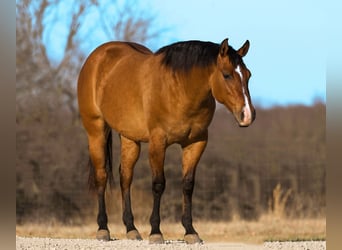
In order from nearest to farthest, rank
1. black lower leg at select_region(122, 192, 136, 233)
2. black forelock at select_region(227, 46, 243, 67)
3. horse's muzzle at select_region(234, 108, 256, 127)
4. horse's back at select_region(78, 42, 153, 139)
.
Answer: horse's muzzle at select_region(234, 108, 256, 127), black forelock at select_region(227, 46, 243, 67), horse's back at select_region(78, 42, 153, 139), black lower leg at select_region(122, 192, 136, 233)

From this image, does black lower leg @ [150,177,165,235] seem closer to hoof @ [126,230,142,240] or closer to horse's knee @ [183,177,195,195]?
horse's knee @ [183,177,195,195]

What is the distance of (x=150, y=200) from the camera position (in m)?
13.3

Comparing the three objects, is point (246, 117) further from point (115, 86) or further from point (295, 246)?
point (115, 86)

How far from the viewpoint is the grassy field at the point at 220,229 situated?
11.0m

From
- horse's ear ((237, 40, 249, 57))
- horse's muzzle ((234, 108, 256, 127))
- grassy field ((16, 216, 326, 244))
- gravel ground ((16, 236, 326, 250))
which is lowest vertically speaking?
grassy field ((16, 216, 326, 244))

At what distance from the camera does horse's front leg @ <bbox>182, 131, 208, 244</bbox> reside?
716 cm

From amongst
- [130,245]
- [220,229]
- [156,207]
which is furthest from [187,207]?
[220,229]

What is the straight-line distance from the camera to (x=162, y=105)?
7.10m

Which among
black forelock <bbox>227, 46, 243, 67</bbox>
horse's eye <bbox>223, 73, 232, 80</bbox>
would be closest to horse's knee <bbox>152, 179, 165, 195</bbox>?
horse's eye <bbox>223, 73, 232, 80</bbox>

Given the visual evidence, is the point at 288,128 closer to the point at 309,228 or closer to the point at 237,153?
the point at 237,153

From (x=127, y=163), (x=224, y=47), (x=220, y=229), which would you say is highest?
(x=224, y=47)

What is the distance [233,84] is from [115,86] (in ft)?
7.01

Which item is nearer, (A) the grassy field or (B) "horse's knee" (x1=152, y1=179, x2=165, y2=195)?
(B) "horse's knee" (x1=152, y1=179, x2=165, y2=195)

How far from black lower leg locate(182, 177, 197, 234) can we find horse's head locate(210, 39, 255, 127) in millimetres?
1109
